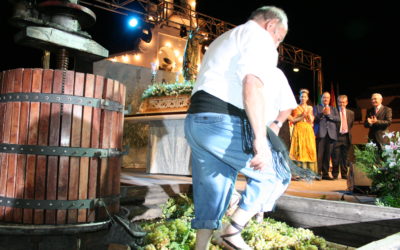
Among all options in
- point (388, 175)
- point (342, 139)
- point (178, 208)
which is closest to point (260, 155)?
point (178, 208)

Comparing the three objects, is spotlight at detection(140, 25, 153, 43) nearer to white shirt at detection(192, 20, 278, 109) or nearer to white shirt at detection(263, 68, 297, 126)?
white shirt at detection(263, 68, 297, 126)

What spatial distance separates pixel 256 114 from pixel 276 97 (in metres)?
0.58

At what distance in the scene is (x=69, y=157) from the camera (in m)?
2.35

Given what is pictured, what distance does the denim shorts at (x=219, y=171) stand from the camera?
6.58 feet

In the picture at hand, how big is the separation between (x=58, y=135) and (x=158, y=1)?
11.5 m

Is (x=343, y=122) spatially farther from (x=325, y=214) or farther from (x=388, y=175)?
(x=325, y=214)

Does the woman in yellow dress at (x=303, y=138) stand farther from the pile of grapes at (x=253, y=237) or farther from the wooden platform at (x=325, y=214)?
the pile of grapes at (x=253, y=237)

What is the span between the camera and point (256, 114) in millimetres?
1875

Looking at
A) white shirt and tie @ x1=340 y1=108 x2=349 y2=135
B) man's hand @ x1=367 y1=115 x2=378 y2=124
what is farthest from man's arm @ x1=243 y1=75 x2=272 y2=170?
white shirt and tie @ x1=340 y1=108 x2=349 y2=135

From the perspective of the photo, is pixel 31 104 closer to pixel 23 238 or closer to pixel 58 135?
pixel 58 135

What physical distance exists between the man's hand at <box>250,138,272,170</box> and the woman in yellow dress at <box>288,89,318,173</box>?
225 inches

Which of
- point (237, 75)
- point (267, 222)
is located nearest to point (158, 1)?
point (267, 222)

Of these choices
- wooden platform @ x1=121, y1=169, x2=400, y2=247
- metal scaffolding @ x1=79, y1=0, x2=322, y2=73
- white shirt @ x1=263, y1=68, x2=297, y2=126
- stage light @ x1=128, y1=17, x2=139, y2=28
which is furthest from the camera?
stage light @ x1=128, y1=17, x2=139, y2=28

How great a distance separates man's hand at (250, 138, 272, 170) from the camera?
6.15 ft
